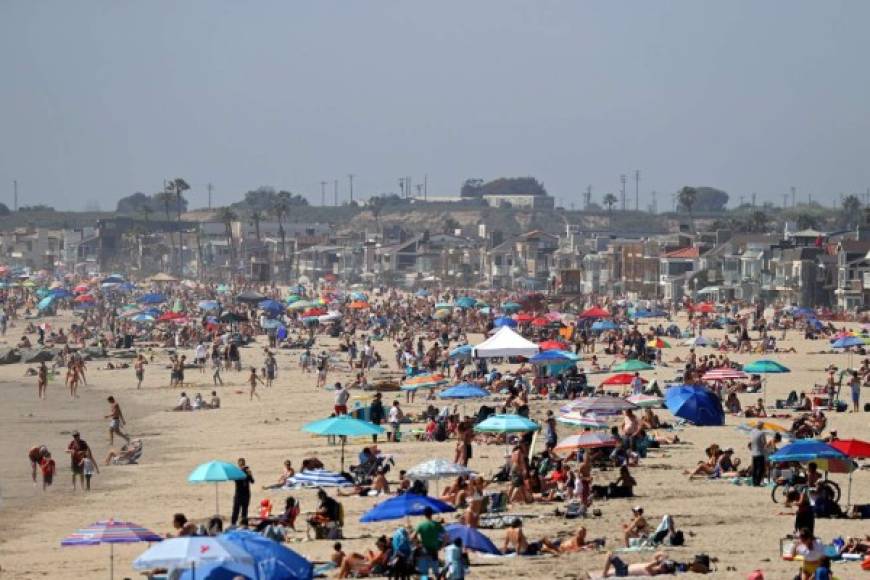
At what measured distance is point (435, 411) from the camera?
96.3 feet

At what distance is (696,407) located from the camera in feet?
77.6

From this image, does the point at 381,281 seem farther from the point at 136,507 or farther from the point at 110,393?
the point at 136,507

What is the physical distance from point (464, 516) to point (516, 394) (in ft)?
43.6

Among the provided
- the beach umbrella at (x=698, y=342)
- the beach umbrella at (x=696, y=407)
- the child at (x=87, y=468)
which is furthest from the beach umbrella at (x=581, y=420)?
the beach umbrella at (x=698, y=342)

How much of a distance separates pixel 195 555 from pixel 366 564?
299 cm

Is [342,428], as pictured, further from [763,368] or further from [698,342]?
[698,342]

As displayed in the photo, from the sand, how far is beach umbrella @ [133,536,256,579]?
10.7 feet

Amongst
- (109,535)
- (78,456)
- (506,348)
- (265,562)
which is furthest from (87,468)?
(265,562)

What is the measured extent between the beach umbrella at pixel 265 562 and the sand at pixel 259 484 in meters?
2.60

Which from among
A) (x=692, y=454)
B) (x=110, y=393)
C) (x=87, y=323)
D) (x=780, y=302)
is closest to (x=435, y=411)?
(x=692, y=454)

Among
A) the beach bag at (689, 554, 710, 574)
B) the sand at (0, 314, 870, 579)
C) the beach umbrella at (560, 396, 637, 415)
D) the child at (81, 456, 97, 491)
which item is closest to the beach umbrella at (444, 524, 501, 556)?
the sand at (0, 314, 870, 579)

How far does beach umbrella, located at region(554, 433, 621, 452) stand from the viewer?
21.9 meters

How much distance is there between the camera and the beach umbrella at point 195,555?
42.7ft

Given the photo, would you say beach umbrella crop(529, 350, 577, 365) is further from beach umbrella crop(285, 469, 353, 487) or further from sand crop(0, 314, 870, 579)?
beach umbrella crop(285, 469, 353, 487)
